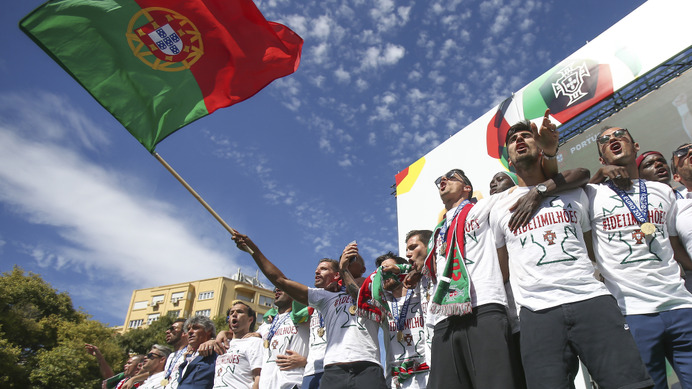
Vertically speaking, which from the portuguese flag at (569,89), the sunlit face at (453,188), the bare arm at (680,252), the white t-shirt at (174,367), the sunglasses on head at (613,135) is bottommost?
the white t-shirt at (174,367)

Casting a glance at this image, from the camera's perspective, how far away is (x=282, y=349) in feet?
15.5

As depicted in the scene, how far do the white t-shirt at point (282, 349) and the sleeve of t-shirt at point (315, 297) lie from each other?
3.29 feet

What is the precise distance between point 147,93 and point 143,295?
47.0m

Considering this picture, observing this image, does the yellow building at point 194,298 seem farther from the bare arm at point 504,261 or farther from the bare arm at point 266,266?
the bare arm at point 504,261

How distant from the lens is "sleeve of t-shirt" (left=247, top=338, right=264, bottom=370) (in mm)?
4848

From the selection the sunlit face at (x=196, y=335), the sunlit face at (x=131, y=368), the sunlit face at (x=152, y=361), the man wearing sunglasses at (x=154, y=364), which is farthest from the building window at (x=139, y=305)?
the sunlit face at (x=196, y=335)

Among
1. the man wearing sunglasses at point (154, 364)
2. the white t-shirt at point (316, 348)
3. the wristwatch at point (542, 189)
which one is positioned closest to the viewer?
the wristwatch at point (542, 189)

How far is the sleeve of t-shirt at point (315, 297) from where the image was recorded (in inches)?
148

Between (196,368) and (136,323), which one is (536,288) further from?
(136,323)

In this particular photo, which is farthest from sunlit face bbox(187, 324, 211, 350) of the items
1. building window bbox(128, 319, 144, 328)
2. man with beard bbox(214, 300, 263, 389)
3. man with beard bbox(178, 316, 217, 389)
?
building window bbox(128, 319, 144, 328)

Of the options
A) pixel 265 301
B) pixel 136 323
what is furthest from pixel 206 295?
pixel 136 323

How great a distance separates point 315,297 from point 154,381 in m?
3.66

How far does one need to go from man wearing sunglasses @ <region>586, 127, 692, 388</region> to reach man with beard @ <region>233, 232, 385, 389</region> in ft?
5.64

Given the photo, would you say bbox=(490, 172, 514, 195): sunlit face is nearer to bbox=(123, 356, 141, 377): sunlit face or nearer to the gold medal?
the gold medal
